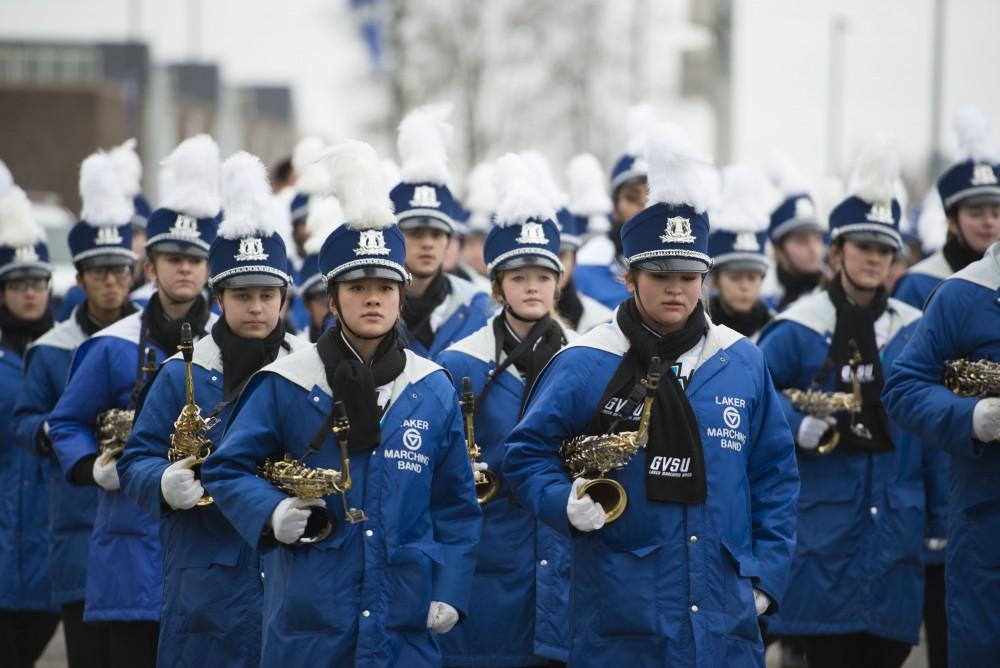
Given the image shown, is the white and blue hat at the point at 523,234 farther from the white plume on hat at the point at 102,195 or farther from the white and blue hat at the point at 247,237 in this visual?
the white plume on hat at the point at 102,195

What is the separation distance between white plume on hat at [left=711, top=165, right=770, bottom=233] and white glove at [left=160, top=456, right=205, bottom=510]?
189 inches

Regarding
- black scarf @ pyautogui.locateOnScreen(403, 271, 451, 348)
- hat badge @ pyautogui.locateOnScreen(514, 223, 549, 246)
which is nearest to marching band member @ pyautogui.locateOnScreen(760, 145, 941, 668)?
hat badge @ pyautogui.locateOnScreen(514, 223, 549, 246)

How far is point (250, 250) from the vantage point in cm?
738

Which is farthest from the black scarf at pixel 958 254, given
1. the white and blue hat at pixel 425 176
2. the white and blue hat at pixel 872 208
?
the white and blue hat at pixel 425 176

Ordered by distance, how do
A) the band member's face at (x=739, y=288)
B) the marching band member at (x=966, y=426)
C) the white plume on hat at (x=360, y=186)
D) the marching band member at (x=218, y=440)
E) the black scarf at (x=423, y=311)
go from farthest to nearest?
the band member's face at (x=739, y=288), the black scarf at (x=423, y=311), the marching band member at (x=218, y=440), the marching band member at (x=966, y=426), the white plume on hat at (x=360, y=186)

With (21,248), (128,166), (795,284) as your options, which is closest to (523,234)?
(21,248)

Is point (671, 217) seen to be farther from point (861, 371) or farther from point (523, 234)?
point (861, 371)

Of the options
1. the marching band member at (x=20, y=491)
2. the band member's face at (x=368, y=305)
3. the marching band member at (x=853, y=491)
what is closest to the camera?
the band member's face at (x=368, y=305)

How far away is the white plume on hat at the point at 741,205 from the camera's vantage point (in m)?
10.6

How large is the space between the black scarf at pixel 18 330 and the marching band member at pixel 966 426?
565 centimetres

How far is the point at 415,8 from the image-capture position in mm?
37062

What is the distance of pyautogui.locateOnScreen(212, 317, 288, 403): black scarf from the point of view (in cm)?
724

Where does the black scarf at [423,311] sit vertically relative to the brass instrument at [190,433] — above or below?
above

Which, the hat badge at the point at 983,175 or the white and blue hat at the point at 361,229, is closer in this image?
the white and blue hat at the point at 361,229
